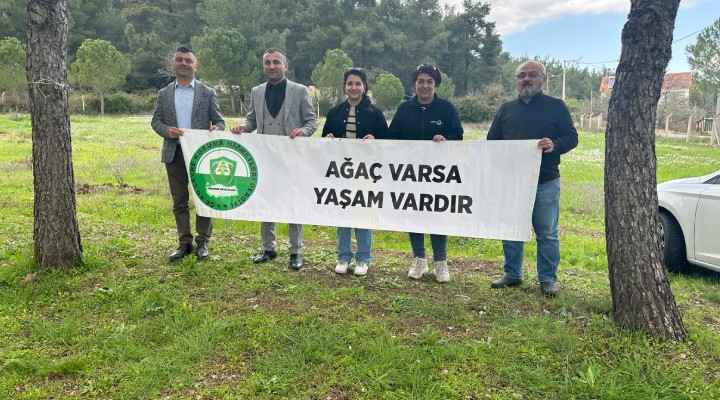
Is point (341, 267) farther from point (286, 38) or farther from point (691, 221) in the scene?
point (286, 38)

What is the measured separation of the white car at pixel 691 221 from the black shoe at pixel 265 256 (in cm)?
390

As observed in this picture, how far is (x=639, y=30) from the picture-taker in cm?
333

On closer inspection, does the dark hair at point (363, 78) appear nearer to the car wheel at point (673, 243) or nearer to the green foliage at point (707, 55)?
the car wheel at point (673, 243)

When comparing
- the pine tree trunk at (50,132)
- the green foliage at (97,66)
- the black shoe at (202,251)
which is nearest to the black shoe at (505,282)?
the black shoe at (202,251)

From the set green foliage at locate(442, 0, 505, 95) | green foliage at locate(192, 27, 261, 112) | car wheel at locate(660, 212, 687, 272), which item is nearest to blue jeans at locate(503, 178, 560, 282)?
car wheel at locate(660, 212, 687, 272)

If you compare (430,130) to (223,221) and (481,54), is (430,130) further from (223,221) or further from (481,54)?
(481,54)

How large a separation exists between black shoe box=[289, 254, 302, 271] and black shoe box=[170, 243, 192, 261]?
1165mm

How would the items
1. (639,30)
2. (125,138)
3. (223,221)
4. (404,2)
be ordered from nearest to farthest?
(639,30) < (223,221) < (125,138) < (404,2)

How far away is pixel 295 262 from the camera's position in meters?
5.09

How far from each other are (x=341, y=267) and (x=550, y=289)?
1.96 m

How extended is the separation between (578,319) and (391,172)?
197 cm

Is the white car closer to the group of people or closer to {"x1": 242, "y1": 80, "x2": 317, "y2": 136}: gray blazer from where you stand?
the group of people

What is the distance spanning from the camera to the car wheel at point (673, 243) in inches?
205

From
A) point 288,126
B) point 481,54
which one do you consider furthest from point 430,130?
point 481,54
